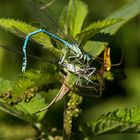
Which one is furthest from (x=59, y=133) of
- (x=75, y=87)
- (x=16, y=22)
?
(x=16, y=22)

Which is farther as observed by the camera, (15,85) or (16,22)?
(16,22)

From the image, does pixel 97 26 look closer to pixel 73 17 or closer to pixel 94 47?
pixel 94 47

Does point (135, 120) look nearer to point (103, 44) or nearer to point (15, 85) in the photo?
point (103, 44)

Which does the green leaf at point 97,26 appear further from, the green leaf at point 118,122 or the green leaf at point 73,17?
the green leaf at point 118,122

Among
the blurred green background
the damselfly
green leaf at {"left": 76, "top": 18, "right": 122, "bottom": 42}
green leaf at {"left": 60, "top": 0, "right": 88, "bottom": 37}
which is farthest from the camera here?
the blurred green background

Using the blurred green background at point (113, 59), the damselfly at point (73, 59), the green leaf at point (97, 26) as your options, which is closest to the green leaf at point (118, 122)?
the damselfly at point (73, 59)

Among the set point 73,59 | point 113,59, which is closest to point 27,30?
point 73,59

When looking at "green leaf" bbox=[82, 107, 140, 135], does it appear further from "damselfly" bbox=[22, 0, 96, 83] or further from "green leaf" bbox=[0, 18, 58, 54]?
"green leaf" bbox=[0, 18, 58, 54]

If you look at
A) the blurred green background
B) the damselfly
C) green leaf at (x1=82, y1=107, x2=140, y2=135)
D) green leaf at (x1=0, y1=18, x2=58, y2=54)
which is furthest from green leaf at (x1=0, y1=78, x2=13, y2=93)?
the blurred green background
